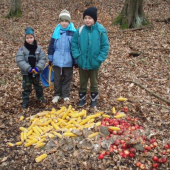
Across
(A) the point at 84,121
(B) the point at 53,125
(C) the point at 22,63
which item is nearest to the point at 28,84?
(C) the point at 22,63

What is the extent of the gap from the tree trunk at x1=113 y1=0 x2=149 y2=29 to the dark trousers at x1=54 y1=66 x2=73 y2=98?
6903 mm

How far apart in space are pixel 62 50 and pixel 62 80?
890 millimetres

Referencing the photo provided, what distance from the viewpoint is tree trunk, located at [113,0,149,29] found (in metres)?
10.6

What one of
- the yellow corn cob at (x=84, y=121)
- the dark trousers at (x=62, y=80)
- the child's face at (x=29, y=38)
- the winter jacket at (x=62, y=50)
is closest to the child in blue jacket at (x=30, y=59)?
the child's face at (x=29, y=38)

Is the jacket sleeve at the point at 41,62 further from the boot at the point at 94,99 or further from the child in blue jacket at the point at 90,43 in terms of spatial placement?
the boot at the point at 94,99

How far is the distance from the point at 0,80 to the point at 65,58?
294 centimetres

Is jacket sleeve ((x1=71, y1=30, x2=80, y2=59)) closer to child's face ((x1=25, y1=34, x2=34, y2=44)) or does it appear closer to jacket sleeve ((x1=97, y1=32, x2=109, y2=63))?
jacket sleeve ((x1=97, y1=32, x2=109, y2=63))

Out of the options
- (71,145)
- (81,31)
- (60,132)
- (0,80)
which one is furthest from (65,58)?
(0,80)

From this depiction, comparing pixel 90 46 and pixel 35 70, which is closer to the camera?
pixel 90 46

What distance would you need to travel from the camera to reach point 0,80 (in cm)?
660

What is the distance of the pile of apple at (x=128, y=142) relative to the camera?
372cm

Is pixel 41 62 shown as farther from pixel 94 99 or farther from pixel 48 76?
pixel 94 99

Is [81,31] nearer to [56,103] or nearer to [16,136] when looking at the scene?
[56,103]

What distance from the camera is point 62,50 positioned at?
479 centimetres
